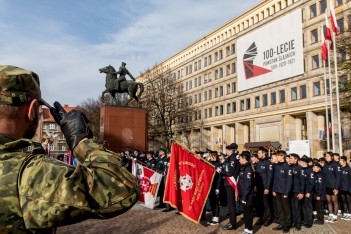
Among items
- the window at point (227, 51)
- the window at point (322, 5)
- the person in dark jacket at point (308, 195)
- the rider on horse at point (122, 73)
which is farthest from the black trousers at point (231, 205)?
the window at point (227, 51)

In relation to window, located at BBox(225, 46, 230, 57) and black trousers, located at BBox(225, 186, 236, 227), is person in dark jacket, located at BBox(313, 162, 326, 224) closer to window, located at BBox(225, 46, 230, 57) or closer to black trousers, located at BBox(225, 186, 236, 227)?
black trousers, located at BBox(225, 186, 236, 227)

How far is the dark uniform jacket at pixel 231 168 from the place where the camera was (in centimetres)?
1080

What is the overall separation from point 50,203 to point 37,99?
512 millimetres

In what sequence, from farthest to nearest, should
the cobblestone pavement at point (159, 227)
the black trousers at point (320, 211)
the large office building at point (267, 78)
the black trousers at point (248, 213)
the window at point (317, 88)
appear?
1. the large office building at point (267, 78)
2. the window at point (317, 88)
3. the black trousers at point (320, 211)
4. the cobblestone pavement at point (159, 227)
5. the black trousers at point (248, 213)

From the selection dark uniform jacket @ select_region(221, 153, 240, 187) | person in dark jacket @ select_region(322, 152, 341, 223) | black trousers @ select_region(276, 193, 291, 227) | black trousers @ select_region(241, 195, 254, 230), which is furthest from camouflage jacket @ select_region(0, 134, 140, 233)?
person in dark jacket @ select_region(322, 152, 341, 223)

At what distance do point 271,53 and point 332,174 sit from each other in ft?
135

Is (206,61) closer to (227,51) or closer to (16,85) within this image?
(227,51)

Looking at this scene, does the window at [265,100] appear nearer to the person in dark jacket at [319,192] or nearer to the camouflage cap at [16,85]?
the person in dark jacket at [319,192]

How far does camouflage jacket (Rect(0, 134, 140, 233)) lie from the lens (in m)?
1.33

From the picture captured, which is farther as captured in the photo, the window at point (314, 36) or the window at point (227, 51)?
the window at point (227, 51)

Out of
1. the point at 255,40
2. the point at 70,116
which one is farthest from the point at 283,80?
the point at 70,116

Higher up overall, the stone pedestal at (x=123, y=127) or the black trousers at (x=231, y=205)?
the stone pedestal at (x=123, y=127)

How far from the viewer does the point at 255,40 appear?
5588cm

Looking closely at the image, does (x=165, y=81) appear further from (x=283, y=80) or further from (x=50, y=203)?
(x=50, y=203)
